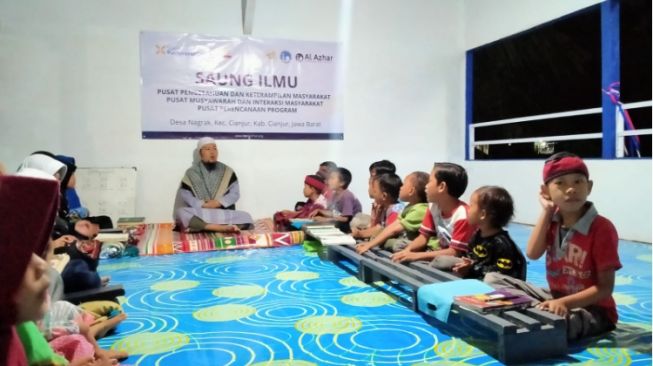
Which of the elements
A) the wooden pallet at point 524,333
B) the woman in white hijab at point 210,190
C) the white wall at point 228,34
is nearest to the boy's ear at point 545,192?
the wooden pallet at point 524,333

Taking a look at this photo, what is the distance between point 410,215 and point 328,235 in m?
0.82

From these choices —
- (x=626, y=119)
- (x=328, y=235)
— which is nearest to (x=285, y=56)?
(x=328, y=235)

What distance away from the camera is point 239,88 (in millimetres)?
5473

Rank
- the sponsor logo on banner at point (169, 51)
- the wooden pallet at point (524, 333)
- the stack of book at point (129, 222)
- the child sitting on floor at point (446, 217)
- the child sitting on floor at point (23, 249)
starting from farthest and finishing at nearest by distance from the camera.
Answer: the sponsor logo on banner at point (169, 51) < the stack of book at point (129, 222) < the child sitting on floor at point (446, 217) < the wooden pallet at point (524, 333) < the child sitting on floor at point (23, 249)

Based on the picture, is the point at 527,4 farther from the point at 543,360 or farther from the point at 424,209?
the point at 543,360

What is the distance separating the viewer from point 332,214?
15.0 ft

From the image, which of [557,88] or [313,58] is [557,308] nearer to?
[557,88]

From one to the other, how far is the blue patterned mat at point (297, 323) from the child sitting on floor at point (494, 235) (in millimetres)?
419

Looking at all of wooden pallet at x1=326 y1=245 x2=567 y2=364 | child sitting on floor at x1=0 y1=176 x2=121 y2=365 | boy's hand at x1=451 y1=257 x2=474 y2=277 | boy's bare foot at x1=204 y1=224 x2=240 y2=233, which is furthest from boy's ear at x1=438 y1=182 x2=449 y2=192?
boy's bare foot at x1=204 y1=224 x2=240 y2=233

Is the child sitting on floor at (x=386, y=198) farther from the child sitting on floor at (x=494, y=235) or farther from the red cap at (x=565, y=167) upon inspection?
the red cap at (x=565, y=167)

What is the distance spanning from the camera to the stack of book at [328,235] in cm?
341

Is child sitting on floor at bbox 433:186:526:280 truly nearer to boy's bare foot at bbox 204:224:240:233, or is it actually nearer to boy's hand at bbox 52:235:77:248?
boy's hand at bbox 52:235:77:248

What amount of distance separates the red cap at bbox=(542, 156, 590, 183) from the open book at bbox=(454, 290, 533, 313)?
0.46m

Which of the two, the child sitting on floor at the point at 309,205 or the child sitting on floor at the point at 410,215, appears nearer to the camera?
the child sitting on floor at the point at 410,215
